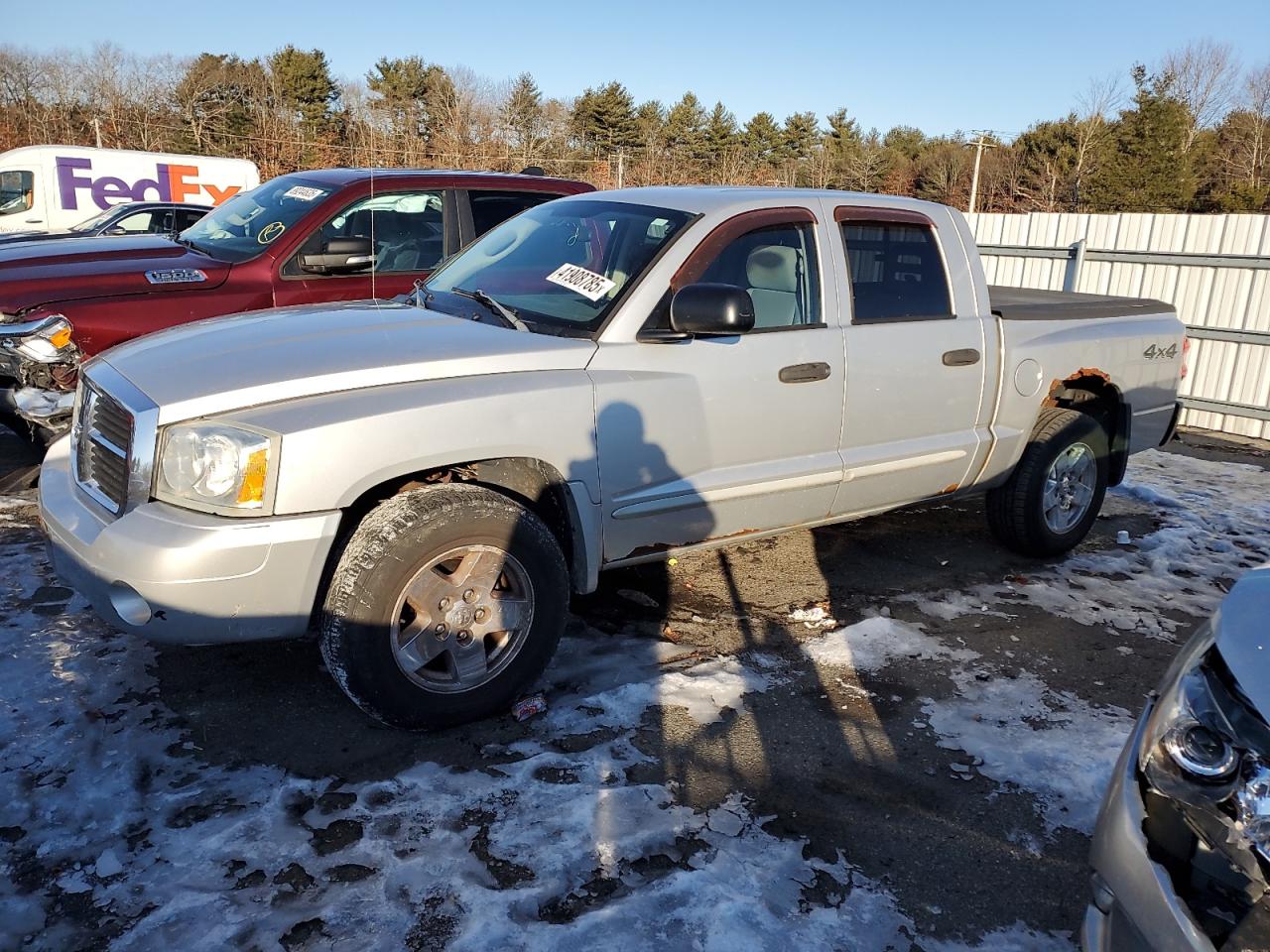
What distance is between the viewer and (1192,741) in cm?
179

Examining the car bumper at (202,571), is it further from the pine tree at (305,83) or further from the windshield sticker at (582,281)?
the pine tree at (305,83)

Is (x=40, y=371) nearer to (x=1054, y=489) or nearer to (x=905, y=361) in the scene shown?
(x=905, y=361)

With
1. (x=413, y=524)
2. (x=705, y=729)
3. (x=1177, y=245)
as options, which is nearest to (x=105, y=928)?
(x=413, y=524)

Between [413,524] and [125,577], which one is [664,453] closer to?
[413,524]

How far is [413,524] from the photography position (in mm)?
3016

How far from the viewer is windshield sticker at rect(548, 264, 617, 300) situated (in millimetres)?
3715

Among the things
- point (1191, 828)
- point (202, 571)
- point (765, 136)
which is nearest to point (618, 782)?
point (202, 571)

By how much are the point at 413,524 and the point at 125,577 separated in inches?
33.8

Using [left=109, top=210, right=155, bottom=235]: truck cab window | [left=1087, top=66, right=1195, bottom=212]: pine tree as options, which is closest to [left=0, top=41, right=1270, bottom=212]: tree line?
[left=1087, top=66, right=1195, bottom=212]: pine tree

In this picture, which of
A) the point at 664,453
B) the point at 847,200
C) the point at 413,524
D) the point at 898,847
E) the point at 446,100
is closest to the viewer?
the point at 898,847

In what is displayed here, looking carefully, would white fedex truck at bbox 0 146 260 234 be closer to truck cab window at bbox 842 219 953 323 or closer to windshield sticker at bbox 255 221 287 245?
windshield sticker at bbox 255 221 287 245

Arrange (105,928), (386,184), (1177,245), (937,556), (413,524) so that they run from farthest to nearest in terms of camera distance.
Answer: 1. (1177,245)
2. (386,184)
3. (937,556)
4. (413,524)
5. (105,928)

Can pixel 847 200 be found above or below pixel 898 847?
above

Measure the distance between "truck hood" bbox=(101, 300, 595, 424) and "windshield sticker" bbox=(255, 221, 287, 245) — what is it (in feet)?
8.05
